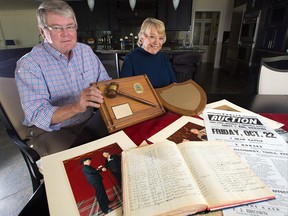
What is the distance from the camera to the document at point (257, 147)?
38 cm

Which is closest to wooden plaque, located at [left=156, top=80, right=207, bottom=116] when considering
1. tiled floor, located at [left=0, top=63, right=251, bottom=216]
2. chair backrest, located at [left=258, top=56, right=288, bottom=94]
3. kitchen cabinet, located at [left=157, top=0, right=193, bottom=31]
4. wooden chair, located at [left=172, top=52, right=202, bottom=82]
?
chair backrest, located at [left=258, top=56, right=288, bottom=94]

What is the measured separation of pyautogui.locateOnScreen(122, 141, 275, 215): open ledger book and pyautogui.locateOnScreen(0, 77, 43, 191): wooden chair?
2.07 feet

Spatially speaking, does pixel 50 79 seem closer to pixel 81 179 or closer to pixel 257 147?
pixel 81 179

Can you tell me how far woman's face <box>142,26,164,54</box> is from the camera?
139cm

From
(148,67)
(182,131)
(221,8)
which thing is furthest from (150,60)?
(221,8)

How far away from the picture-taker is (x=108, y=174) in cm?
47

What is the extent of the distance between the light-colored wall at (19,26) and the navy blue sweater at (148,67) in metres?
7.05

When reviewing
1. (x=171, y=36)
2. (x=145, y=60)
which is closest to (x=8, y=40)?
(x=171, y=36)

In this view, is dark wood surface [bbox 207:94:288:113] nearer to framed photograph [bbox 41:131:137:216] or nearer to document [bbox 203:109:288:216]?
document [bbox 203:109:288:216]

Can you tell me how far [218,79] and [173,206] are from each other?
17.3 feet

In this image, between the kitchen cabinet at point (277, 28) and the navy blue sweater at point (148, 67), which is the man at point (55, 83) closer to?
the navy blue sweater at point (148, 67)

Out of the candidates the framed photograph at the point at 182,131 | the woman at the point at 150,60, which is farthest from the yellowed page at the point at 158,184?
the woman at the point at 150,60

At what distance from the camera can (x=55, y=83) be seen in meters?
0.98

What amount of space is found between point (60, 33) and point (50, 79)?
9.9 inches
